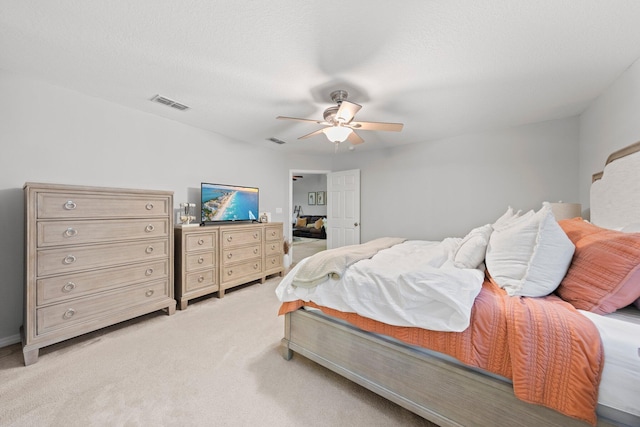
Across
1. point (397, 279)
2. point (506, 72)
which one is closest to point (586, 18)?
point (506, 72)

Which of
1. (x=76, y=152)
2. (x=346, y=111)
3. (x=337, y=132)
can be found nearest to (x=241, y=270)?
(x=76, y=152)

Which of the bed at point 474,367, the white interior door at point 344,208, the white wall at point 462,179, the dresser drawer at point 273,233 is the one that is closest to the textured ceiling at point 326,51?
the white wall at point 462,179

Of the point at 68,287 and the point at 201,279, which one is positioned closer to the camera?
the point at 68,287

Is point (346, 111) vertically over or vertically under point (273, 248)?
over

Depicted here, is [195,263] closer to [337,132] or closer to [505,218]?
[337,132]

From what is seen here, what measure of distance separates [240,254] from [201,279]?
2.07 feet

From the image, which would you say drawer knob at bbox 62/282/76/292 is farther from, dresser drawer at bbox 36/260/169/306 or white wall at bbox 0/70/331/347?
white wall at bbox 0/70/331/347

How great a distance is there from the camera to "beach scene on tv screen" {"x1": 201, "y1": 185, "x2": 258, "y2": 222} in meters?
3.38

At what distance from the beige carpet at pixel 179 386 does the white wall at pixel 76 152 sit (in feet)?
2.94

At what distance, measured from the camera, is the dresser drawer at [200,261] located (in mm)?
2934

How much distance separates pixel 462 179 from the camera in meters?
3.85

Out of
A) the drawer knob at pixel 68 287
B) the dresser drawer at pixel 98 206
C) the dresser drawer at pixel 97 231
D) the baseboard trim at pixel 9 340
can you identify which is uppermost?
the dresser drawer at pixel 98 206

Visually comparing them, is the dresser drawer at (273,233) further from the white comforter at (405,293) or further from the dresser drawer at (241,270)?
the white comforter at (405,293)

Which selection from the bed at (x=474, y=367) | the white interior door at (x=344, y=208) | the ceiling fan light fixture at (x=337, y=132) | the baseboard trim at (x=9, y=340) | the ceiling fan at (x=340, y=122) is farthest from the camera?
the white interior door at (x=344, y=208)
